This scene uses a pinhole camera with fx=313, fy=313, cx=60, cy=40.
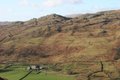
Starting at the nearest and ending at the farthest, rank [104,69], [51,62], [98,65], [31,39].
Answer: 1. [104,69]
2. [98,65]
3. [51,62]
4. [31,39]

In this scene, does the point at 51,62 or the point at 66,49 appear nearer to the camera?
the point at 51,62

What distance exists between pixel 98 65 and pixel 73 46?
3666cm

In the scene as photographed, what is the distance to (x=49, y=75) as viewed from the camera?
4892 inches

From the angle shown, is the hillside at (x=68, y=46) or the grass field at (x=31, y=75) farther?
the hillside at (x=68, y=46)

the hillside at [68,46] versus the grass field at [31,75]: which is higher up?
the hillside at [68,46]

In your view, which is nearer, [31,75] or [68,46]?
[31,75]

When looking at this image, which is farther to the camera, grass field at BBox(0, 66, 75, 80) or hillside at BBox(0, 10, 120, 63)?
hillside at BBox(0, 10, 120, 63)

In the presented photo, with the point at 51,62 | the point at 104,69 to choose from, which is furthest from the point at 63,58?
the point at 104,69

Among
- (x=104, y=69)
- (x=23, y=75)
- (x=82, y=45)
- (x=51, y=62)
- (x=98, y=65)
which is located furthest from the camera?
(x=82, y=45)

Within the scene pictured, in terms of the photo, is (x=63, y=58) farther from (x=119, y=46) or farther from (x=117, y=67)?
(x=117, y=67)

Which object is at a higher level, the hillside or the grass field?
the hillside

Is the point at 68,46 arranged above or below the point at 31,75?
above

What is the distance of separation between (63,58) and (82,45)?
15.4 meters

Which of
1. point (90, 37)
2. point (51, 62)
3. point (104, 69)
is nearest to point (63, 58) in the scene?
point (51, 62)
